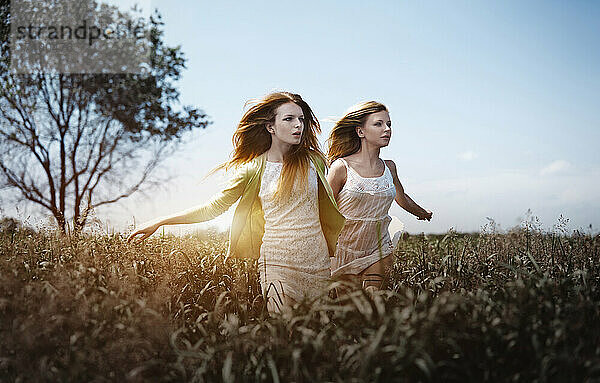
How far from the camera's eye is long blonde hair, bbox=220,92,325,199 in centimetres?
492

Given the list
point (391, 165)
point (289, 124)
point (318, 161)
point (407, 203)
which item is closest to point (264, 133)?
point (289, 124)

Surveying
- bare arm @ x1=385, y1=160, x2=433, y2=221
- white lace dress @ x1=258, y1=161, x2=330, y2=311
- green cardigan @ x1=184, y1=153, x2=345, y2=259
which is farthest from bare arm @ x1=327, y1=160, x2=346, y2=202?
bare arm @ x1=385, y1=160, x2=433, y2=221

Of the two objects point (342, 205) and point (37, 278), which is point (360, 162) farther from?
point (37, 278)

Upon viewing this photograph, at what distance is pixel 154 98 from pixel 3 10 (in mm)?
3867

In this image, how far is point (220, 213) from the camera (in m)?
4.78

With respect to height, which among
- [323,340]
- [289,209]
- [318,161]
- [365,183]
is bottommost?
[323,340]

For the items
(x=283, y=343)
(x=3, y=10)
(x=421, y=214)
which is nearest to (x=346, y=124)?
(x=421, y=214)

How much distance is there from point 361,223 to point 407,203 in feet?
3.42

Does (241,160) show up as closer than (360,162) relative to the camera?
Yes

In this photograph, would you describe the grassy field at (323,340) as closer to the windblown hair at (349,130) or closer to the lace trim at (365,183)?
the lace trim at (365,183)

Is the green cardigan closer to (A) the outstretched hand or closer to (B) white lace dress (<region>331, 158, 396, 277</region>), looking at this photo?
(B) white lace dress (<region>331, 158, 396, 277</region>)

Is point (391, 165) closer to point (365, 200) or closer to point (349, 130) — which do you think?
point (349, 130)

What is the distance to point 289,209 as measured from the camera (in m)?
4.60

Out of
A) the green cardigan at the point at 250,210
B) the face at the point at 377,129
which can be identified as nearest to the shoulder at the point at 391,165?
the face at the point at 377,129
